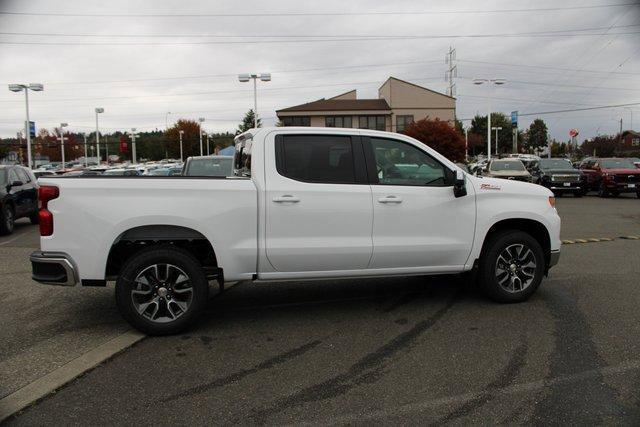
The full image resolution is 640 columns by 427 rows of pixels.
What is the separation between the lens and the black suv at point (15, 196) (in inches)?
518

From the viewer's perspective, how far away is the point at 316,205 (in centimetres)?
528

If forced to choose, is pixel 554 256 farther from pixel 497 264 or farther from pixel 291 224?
pixel 291 224

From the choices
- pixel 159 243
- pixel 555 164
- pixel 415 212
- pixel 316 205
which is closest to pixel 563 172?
pixel 555 164

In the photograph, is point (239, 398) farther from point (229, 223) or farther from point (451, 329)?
point (451, 329)

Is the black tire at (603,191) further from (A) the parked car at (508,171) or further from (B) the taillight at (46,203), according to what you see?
(B) the taillight at (46,203)

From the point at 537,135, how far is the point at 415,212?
138 m

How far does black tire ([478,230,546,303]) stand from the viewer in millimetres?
5965

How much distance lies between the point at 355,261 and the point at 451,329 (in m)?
1.14

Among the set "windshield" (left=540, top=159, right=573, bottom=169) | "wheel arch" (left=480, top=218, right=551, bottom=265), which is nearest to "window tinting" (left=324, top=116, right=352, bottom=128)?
"windshield" (left=540, top=159, right=573, bottom=169)

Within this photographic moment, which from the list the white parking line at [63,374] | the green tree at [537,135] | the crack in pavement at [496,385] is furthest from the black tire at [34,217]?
the green tree at [537,135]

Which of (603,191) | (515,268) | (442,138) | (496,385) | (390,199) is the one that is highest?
(442,138)

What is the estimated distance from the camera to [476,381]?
402cm

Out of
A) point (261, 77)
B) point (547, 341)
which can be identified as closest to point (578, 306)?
point (547, 341)

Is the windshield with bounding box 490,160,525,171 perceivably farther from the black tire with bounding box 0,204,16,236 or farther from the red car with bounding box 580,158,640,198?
the black tire with bounding box 0,204,16,236
